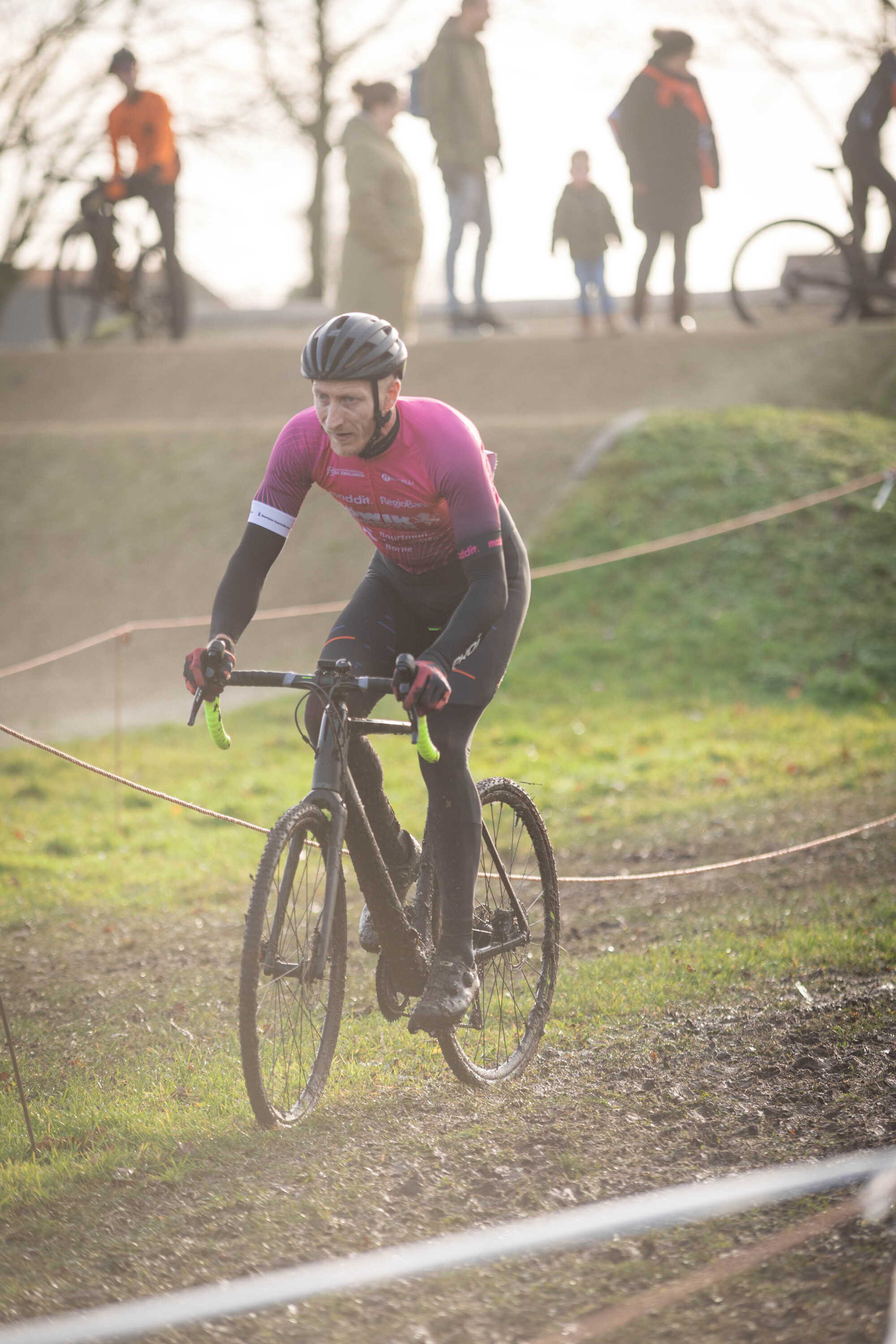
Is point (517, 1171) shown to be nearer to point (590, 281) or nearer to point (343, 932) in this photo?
point (343, 932)

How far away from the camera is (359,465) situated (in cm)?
387

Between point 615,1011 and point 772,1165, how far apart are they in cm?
138

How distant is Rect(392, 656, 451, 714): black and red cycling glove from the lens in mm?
3363

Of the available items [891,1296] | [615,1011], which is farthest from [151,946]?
[891,1296]

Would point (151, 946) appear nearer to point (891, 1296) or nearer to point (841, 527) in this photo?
point (891, 1296)

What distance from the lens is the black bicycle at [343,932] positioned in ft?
11.3

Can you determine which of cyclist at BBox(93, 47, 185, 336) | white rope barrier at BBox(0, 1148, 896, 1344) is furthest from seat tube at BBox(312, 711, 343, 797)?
cyclist at BBox(93, 47, 185, 336)

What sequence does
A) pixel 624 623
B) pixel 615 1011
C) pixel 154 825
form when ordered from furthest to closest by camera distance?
pixel 624 623, pixel 154 825, pixel 615 1011

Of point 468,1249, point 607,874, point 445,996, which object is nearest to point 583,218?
point 607,874

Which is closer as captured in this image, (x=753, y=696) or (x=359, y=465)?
(x=359, y=465)

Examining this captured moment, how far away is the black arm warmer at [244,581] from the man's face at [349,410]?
326mm

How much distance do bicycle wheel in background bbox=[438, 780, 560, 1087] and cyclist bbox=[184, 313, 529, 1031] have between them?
21 cm

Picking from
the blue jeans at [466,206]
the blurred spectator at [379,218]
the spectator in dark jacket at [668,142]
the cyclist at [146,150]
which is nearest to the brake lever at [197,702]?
the blurred spectator at [379,218]

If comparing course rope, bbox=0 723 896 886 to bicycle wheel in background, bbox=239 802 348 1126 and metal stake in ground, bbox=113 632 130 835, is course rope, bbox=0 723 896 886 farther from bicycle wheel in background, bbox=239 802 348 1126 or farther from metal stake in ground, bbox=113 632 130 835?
metal stake in ground, bbox=113 632 130 835
